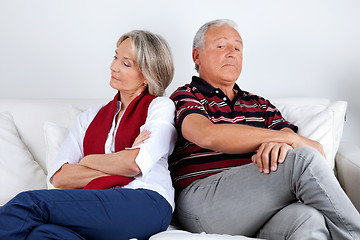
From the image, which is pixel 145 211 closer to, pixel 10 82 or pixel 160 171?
pixel 160 171

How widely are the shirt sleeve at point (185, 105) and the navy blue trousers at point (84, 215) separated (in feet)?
1.14

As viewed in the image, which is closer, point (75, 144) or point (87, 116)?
point (75, 144)

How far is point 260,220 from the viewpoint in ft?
5.60

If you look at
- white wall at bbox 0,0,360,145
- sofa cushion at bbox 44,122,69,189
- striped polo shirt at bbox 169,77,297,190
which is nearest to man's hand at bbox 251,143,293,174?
striped polo shirt at bbox 169,77,297,190

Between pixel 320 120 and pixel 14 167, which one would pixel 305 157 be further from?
pixel 14 167

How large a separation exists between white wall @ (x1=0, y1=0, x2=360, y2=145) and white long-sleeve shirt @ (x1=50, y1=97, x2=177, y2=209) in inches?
27.7

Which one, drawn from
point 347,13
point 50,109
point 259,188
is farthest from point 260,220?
point 347,13

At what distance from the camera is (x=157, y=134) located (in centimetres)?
189

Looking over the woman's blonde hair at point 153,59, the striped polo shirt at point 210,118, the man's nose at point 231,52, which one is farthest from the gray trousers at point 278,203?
the man's nose at point 231,52

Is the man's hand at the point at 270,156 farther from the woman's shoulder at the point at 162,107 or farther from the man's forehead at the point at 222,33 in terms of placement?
the man's forehead at the point at 222,33

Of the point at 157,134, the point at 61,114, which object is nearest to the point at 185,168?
the point at 157,134

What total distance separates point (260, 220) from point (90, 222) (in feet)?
1.90

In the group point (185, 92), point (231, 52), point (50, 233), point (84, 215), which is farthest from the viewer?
point (231, 52)

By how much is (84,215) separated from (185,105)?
0.66 m
